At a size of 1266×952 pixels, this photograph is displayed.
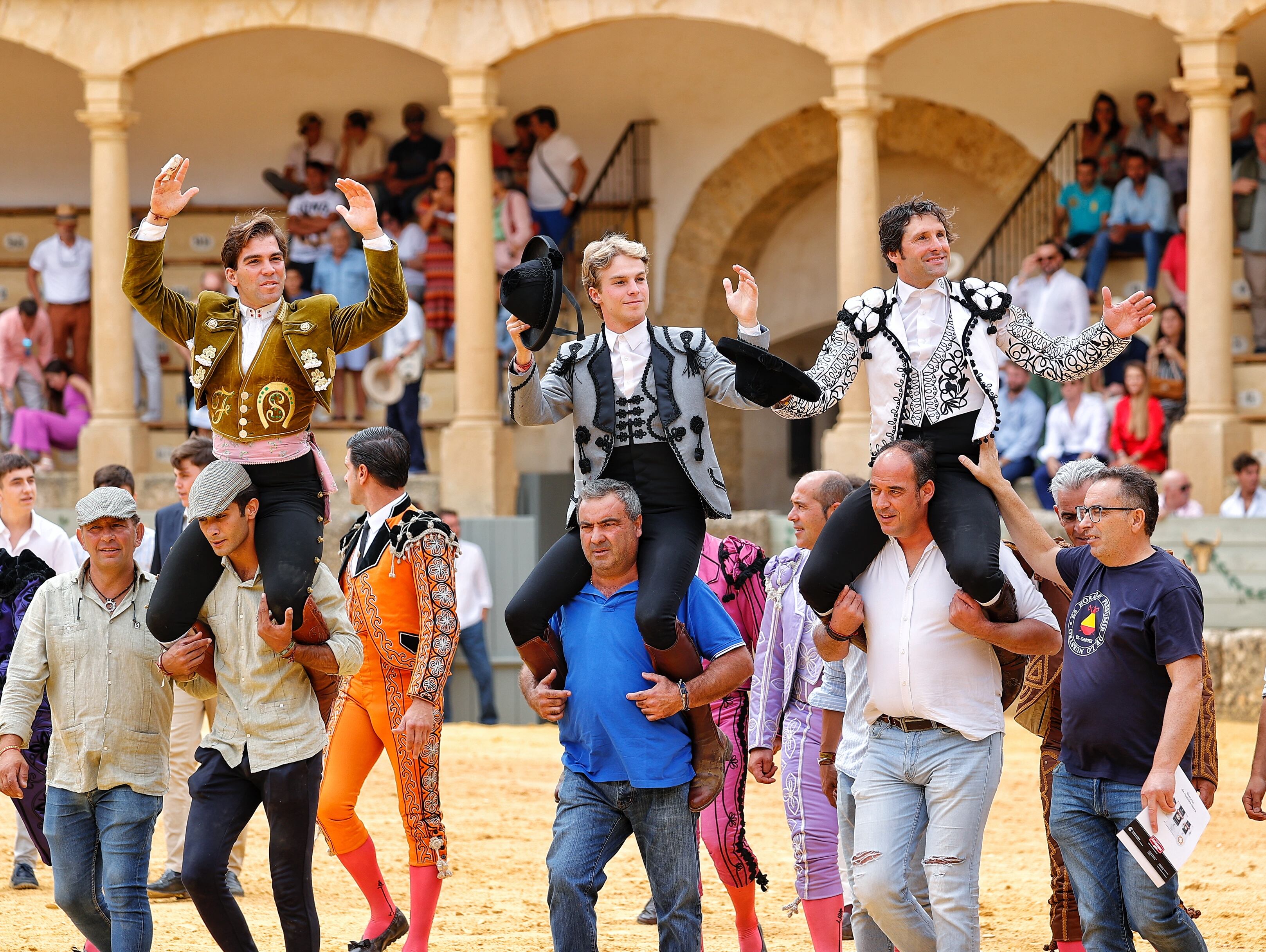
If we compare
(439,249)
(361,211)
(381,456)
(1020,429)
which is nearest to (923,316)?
(361,211)

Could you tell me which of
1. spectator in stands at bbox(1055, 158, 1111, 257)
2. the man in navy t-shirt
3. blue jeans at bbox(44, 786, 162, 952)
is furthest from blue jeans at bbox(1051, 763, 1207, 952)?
spectator in stands at bbox(1055, 158, 1111, 257)

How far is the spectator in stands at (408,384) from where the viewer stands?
614 inches

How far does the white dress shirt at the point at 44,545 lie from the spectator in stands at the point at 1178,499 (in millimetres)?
8331

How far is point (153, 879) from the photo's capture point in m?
8.07

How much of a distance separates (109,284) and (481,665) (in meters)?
4.69

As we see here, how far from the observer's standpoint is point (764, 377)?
525 cm

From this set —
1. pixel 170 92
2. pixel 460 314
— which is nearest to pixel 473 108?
pixel 460 314

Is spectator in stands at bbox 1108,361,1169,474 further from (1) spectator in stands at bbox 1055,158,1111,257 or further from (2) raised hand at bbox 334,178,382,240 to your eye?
(2) raised hand at bbox 334,178,382,240

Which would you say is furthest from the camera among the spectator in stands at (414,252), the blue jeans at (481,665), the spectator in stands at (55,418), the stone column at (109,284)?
the spectator in stands at (414,252)

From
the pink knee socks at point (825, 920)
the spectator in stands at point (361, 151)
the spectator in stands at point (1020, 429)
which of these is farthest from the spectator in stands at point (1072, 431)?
the pink knee socks at point (825, 920)

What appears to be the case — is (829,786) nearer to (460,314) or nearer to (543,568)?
(543,568)

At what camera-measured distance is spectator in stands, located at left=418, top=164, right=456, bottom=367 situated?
16391 mm

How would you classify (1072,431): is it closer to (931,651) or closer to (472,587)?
(472,587)

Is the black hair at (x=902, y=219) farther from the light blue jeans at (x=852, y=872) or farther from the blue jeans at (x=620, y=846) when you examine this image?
the blue jeans at (x=620, y=846)
